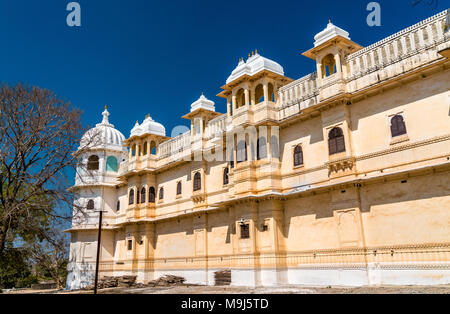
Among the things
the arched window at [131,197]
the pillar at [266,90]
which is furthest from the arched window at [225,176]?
the arched window at [131,197]

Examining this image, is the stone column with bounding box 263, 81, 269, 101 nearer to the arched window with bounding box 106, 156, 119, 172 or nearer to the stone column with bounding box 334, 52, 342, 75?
the stone column with bounding box 334, 52, 342, 75

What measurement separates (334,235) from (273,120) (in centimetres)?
682

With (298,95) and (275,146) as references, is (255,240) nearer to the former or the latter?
(275,146)

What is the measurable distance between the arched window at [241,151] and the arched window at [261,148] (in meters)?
0.70

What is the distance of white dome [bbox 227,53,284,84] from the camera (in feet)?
70.2

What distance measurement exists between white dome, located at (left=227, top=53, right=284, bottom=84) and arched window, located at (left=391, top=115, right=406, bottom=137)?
25.3 ft

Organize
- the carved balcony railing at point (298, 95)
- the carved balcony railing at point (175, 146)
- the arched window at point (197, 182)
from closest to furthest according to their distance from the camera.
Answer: the carved balcony railing at point (298, 95), the arched window at point (197, 182), the carved balcony railing at point (175, 146)

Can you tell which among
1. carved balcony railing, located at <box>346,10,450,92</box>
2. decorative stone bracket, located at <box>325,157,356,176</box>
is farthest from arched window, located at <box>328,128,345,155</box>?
carved balcony railing, located at <box>346,10,450,92</box>

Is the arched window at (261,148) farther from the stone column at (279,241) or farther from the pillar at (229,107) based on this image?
the pillar at (229,107)

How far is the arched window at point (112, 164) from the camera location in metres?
37.6

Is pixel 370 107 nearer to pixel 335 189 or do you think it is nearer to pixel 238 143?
pixel 335 189

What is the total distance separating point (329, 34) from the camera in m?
18.0
